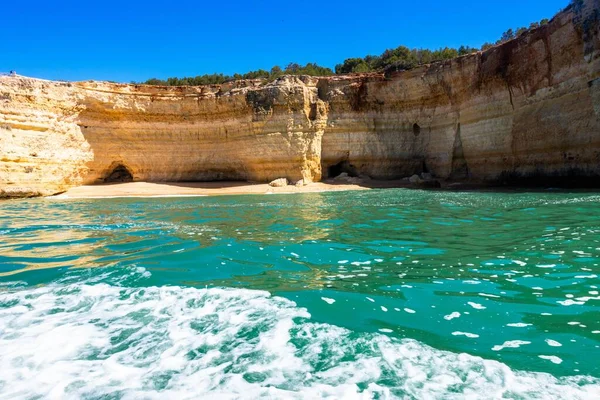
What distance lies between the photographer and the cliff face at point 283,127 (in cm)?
2022

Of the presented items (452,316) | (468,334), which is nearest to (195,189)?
(452,316)

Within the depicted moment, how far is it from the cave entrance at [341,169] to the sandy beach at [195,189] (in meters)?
2.33

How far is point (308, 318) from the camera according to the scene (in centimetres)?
345

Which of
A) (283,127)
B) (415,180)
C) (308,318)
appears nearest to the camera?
(308,318)

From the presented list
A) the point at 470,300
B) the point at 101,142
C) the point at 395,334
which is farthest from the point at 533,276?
the point at 101,142

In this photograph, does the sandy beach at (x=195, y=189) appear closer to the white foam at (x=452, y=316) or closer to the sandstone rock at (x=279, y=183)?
the sandstone rock at (x=279, y=183)

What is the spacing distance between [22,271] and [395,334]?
A: 494 centimetres

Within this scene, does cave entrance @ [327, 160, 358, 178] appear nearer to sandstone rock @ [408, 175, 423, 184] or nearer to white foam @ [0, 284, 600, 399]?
sandstone rock @ [408, 175, 423, 184]

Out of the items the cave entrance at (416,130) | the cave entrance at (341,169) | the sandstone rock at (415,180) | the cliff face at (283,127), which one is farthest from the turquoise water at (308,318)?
the cave entrance at (341,169)

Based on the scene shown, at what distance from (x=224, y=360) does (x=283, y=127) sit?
23.3 meters

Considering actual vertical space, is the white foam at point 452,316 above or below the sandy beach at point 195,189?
below

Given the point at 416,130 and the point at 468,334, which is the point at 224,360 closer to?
the point at 468,334

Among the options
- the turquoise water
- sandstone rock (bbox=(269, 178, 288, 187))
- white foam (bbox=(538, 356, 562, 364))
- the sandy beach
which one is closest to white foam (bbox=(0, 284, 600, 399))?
the turquoise water

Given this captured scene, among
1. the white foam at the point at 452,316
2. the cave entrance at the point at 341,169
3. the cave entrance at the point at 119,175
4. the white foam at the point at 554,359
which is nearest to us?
the white foam at the point at 554,359
